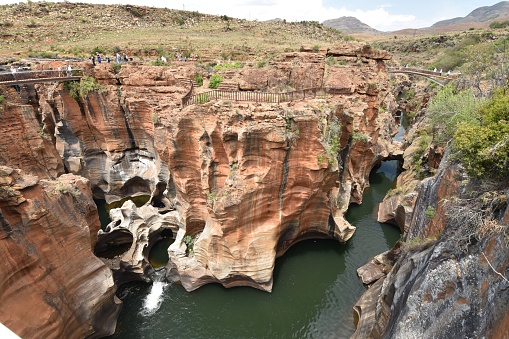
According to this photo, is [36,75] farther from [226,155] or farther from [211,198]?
[211,198]

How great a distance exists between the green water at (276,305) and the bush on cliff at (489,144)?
28.5ft

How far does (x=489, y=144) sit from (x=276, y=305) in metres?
11.0

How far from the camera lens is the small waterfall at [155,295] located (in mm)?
14059

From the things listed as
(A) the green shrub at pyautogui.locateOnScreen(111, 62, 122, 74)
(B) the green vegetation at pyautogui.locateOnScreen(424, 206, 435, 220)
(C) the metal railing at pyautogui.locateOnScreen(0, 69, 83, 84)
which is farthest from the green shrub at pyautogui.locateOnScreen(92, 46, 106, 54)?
(B) the green vegetation at pyautogui.locateOnScreen(424, 206, 435, 220)

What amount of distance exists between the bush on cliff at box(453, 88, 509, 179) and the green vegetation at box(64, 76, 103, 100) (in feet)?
68.7

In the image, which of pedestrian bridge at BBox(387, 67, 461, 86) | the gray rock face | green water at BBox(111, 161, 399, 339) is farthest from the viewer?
pedestrian bridge at BBox(387, 67, 461, 86)

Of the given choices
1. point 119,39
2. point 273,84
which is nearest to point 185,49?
point 119,39

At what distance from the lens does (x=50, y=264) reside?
10039mm

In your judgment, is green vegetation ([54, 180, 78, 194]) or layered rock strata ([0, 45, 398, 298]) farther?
layered rock strata ([0, 45, 398, 298])

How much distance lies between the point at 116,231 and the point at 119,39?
99.1 feet

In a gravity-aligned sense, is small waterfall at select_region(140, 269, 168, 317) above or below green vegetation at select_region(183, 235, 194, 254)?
below

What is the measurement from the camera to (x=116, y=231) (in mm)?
17391

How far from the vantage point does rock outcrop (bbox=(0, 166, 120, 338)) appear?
8.67m

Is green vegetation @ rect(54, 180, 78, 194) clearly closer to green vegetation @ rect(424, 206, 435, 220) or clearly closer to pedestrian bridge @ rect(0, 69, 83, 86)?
pedestrian bridge @ rect(0, 69, 83, 86)
